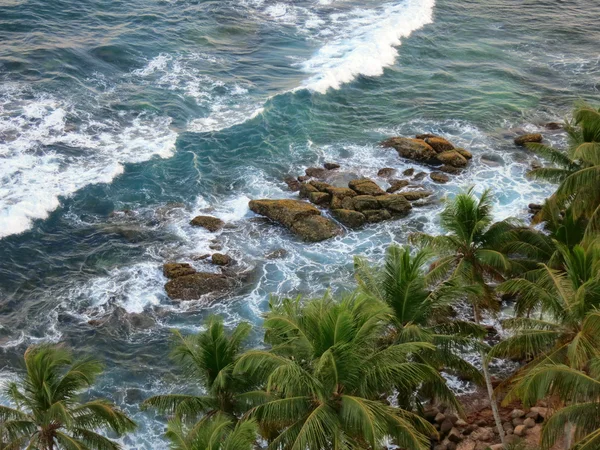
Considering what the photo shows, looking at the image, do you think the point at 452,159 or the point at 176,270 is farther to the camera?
the point at 452,159

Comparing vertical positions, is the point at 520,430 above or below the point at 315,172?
below

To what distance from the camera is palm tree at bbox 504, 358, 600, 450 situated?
58.9 feet

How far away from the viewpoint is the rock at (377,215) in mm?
36875

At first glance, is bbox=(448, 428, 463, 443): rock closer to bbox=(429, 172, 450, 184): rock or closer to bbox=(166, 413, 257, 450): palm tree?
bbox=(166, 413, 257, 450): palm tree

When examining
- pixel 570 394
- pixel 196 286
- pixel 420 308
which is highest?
pixel 420 308

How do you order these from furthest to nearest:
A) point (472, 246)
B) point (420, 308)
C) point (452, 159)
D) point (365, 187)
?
point (452, 159) → point (365, 187) → point (472, 246) → point (420, 308)

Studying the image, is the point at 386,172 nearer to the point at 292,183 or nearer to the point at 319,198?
the point at 319,198

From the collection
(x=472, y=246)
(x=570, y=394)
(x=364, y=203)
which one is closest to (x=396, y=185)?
(x=364, y=203)

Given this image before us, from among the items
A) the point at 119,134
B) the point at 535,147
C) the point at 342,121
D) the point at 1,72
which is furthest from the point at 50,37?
the point at 535,147

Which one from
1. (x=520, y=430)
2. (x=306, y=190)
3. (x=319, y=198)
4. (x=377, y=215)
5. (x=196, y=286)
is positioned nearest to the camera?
(x=520, y=430)

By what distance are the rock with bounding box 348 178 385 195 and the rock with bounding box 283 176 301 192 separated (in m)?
2.88

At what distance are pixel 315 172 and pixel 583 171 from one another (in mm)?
16680

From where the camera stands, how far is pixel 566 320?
20.2 meters

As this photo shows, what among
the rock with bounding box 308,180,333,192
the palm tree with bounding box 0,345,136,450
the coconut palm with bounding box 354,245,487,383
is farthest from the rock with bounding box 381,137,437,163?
the palm tree with bounding box 0,345,136,450
